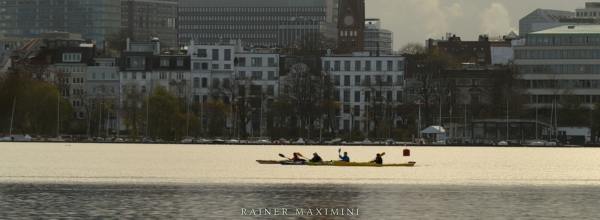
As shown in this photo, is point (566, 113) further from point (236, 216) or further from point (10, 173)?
point (236, 216)

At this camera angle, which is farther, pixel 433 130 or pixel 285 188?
pixel 433 130

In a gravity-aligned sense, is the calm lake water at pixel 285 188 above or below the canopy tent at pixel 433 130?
below

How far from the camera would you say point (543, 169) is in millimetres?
124000

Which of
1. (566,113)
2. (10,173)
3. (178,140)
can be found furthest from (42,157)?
(566,113)

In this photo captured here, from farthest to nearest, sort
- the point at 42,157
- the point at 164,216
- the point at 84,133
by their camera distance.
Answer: the point at 84,133 < the point at 42,157 < the point at 164,216

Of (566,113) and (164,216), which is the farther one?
(566,113)

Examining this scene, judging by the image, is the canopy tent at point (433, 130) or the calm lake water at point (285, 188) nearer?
the calm lake water at point (285, 188)

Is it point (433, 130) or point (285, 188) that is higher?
point (433, 130)

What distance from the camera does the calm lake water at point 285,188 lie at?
73.8 m

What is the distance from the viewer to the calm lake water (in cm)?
7381

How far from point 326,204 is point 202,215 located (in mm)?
10080

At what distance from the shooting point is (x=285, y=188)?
91312 mm

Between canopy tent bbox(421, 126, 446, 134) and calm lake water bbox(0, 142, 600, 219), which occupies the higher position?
canopy tent bbox(421, 126, 446, 134)

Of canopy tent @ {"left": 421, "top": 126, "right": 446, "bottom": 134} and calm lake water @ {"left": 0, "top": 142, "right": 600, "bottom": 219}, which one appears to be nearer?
calm lake water @ {"left": 0, "top": 142, "right": 600, "bottom": 219}
